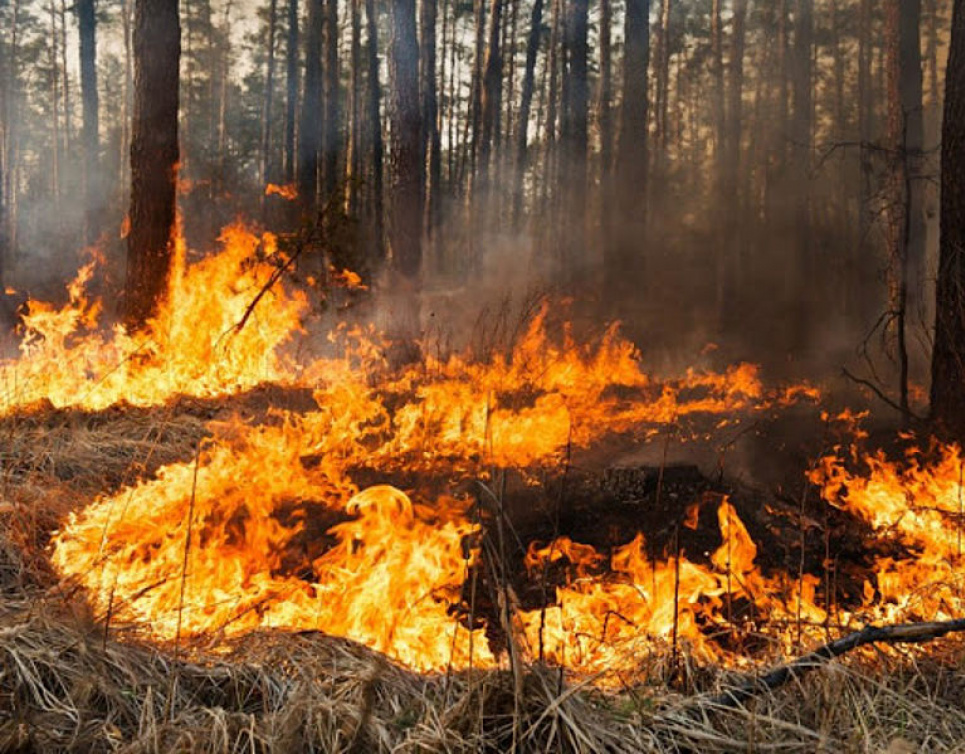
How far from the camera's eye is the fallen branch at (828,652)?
80.0 inches

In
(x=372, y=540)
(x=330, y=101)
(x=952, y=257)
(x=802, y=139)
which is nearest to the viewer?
(x=372, y=540)

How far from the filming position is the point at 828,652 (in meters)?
2.08

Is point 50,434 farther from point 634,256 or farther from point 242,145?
point 242,145

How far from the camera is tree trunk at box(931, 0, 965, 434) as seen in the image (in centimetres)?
523

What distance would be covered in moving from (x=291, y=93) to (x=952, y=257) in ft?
75.2

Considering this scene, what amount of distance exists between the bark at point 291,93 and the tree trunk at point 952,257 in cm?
1905

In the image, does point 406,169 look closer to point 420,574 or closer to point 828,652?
point 420,574

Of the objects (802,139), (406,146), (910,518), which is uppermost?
(802,139)

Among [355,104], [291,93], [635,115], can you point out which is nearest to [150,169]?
[635,115]

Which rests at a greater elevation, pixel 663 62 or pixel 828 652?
pixel 663 62

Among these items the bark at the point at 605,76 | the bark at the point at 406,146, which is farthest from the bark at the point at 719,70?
the bark at the point at 406,146

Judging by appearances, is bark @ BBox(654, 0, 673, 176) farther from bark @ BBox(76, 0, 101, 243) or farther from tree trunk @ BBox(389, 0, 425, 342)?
bark @ BBox(76, 0, 101, 243)

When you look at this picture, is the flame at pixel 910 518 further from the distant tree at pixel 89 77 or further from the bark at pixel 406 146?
the distant tree at pixel 89 77

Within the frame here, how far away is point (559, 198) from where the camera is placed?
24.5 meters
